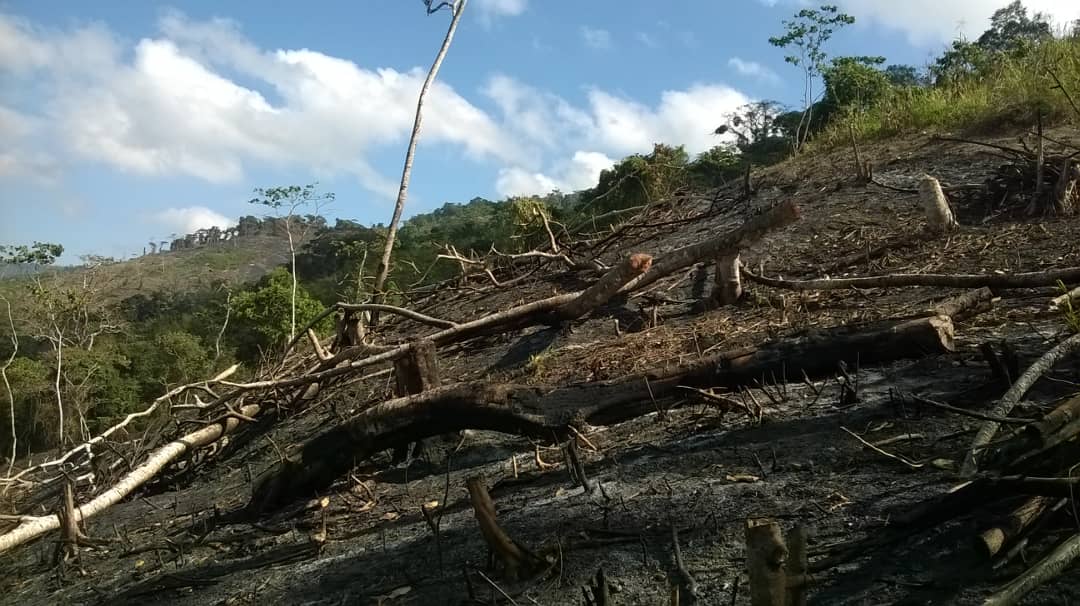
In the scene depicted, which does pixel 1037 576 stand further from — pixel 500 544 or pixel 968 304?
pixel 968 304

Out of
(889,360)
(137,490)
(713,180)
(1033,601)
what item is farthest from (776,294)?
(713,180)

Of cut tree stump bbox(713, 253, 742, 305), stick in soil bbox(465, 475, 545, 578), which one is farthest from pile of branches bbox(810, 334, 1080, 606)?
cut tree stump bbox(713, 253, 742, 305)

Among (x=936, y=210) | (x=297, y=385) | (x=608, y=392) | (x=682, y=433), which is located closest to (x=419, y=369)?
(x=608, y=392)

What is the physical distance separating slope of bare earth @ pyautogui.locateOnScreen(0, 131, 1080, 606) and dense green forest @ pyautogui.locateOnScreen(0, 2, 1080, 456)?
257 cm

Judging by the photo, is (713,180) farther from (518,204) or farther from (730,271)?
(730,271)

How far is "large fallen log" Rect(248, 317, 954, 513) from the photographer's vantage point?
362 cm

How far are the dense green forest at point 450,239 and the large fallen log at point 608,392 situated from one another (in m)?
4.06

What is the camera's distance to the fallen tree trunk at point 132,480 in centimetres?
478

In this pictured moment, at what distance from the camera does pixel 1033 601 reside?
176cm

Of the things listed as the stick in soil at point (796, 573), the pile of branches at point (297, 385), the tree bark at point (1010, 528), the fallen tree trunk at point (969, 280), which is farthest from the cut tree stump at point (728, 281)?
the stick in soil at point (796, 573)

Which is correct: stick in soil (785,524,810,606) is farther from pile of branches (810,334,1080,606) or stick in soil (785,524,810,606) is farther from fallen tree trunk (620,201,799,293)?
fallen tree trunk (620,201,799,293)

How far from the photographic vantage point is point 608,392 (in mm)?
3744

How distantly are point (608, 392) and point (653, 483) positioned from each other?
73 centimetres

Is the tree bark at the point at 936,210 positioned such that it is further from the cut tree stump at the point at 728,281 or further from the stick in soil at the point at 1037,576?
the stick in soil at the point at 1037,576
